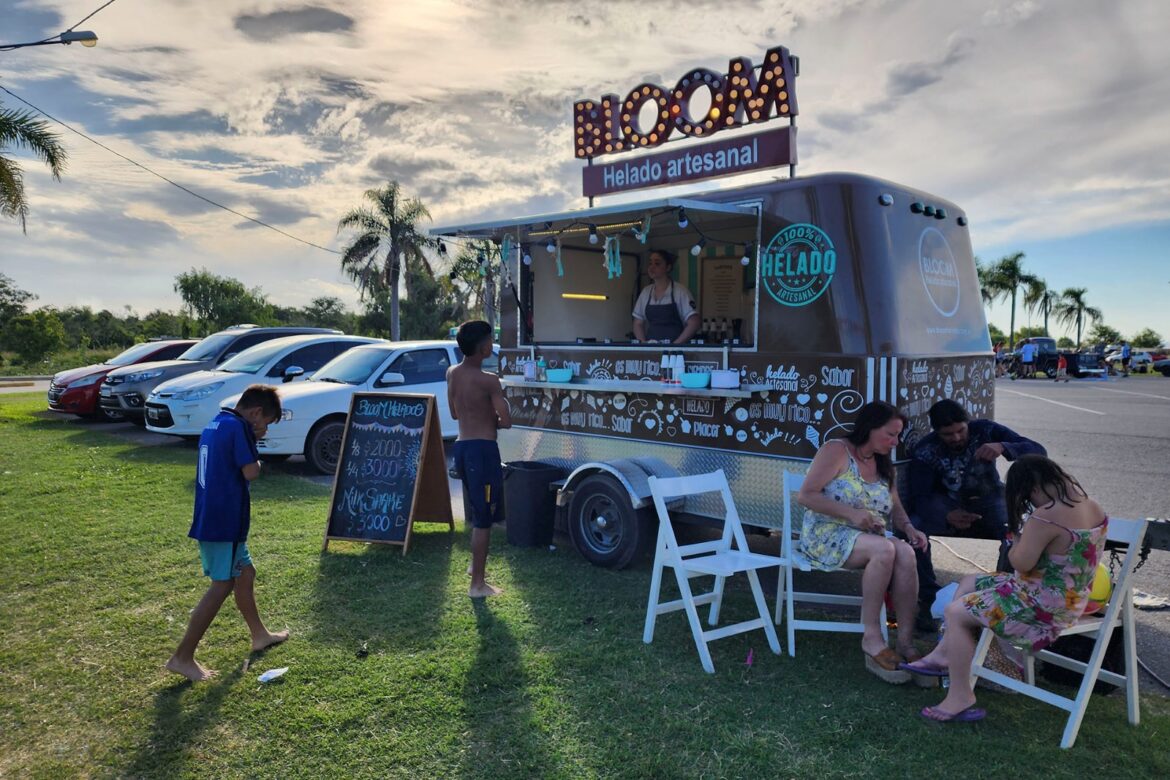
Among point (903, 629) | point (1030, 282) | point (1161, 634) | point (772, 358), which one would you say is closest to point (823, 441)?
point (772, 358)

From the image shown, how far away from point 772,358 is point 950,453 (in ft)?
4.04

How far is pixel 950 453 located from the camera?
4938mm

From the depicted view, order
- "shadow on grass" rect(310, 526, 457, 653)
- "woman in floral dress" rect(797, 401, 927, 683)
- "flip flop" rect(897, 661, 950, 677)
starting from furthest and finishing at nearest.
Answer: "shadow on grass" rect(310, 526, 457, 653), "woman in floral dress" rect(797, 401, 927, 683), "flip flop" rect(897, 661, 950, 677)

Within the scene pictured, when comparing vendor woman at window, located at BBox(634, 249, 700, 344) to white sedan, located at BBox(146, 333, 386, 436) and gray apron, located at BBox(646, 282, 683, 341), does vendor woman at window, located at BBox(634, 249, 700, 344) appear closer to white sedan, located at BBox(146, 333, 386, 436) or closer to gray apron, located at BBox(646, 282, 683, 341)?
gray apron, located at BBox(646, 282, 683, 341)

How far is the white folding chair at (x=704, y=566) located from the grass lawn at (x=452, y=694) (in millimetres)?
149

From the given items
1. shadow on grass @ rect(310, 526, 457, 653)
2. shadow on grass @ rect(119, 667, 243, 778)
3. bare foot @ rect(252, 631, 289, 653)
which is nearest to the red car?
shadow on grass @ rect(310, 526, 457, 653)

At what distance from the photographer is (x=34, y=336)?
35.2 m

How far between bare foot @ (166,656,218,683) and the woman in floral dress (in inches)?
124

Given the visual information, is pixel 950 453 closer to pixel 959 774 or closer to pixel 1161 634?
pixel 1161 634

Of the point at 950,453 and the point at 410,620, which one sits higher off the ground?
the point at 950,453

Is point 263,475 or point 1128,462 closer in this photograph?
point 263,475

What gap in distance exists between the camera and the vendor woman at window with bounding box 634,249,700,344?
22.8 ft

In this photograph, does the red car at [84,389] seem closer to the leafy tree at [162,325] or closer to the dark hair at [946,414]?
the dark hair at [946,414]

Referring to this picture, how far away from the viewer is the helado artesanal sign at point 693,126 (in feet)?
20.1
